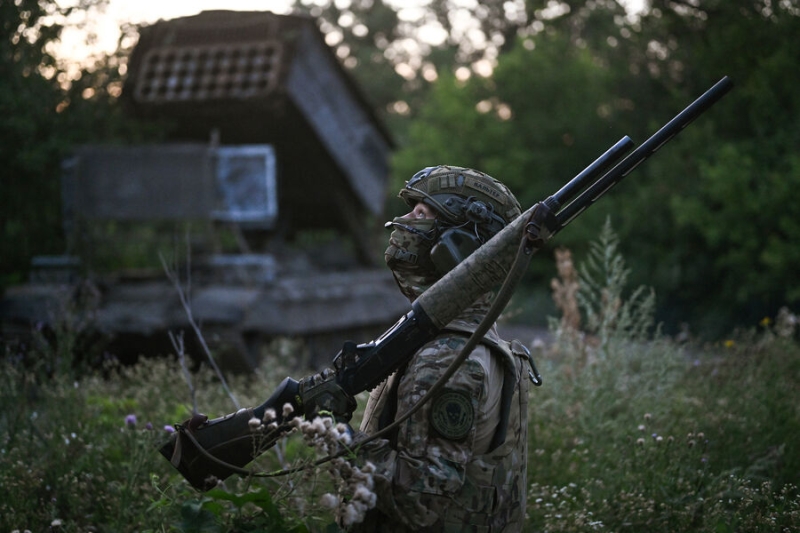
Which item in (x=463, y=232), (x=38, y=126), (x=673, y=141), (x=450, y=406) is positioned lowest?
(x=38, y=126)

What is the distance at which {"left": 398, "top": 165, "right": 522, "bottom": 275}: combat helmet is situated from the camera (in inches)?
113

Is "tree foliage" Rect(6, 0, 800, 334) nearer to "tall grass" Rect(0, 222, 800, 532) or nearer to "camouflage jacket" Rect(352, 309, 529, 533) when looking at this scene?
"tall grass" Rect(0, 222, 800, 532)

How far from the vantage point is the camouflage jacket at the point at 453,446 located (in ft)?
8.57

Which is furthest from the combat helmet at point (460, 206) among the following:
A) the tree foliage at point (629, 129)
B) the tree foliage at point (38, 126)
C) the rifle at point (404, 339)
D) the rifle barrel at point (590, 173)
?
the tree foliage at point (38, 126)

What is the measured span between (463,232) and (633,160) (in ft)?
2.00

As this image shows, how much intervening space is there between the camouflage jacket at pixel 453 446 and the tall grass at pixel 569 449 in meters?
0.20

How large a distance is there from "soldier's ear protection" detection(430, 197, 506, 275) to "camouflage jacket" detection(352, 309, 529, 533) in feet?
0.73

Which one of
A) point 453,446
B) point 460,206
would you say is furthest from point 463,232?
point 453,446

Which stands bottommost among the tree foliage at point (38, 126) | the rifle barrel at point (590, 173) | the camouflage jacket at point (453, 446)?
the tree foliage at point (38, 126)

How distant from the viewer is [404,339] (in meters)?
2.76

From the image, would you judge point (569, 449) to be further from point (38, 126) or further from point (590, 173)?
point (38, 126)

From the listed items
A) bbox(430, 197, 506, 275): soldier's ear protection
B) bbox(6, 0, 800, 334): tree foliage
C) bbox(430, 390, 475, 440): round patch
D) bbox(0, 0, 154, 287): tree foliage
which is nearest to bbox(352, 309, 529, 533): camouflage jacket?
bbox(430, 390, 475, 440): round patch

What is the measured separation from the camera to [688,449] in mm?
4598

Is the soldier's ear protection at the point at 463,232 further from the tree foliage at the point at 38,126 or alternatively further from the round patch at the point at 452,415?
the tree foliage at the point at 38,126
